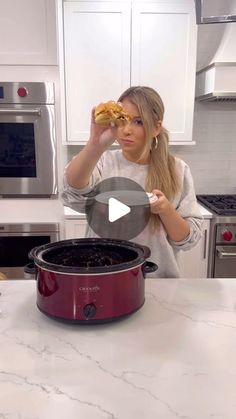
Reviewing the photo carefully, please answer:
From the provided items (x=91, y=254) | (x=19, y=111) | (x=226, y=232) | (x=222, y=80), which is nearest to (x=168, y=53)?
(x=222, y=80)

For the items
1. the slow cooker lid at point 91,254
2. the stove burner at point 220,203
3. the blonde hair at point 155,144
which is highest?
the blonde hair at point 155,144

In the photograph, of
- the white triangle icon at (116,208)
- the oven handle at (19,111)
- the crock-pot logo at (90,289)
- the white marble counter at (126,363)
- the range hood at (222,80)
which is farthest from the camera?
the oven handle at (19,111)

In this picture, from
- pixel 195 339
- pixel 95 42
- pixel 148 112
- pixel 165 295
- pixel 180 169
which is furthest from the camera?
pixel 95 42

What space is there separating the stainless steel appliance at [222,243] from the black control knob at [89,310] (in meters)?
1.45

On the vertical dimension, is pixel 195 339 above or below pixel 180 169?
below

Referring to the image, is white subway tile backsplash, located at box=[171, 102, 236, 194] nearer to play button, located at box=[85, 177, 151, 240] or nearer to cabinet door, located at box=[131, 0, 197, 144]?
cabinet door, located at box=[131, 0, 197, 144]

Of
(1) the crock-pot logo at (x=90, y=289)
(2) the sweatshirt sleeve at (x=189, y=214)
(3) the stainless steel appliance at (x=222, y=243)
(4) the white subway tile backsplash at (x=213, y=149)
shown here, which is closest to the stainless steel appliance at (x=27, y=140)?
(4) the white subway tile backsplash at (x=213, y=149)

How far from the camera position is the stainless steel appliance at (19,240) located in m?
2.16

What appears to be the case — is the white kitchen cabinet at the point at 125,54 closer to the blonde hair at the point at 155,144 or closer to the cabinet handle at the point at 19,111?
the cabinet handle at the point at 19,111

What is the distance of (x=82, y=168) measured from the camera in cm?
103

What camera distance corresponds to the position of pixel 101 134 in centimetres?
98

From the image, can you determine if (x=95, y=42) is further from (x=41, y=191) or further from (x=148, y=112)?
(x=148, y=112)

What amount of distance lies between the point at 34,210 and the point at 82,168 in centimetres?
141

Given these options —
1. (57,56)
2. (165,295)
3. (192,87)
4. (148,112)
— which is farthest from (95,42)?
(165,295)
